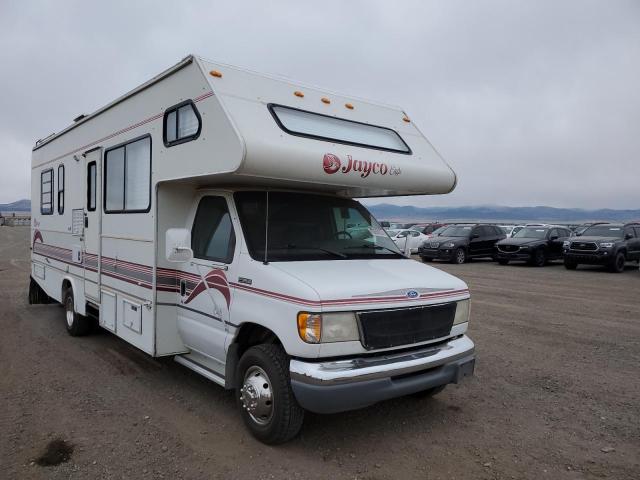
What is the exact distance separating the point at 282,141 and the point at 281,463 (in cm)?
252

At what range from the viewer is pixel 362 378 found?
378cm

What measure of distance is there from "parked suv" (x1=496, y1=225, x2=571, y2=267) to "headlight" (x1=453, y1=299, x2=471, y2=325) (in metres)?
16.0

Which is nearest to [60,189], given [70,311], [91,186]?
[91,186]

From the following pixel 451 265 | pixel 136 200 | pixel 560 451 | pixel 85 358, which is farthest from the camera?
pixel 451 265

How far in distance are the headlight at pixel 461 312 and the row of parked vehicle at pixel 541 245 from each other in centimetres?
1357

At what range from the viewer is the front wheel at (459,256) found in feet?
66.5

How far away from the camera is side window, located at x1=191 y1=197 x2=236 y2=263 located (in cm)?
472

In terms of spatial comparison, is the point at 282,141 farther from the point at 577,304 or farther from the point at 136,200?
the point at 577,304

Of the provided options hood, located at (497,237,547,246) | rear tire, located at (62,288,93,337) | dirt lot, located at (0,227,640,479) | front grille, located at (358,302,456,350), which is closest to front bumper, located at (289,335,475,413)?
front grille, located at (358,302,456,350)

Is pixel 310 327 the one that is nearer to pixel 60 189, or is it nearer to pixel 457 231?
pixel 60 189

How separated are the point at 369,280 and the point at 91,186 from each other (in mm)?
4491

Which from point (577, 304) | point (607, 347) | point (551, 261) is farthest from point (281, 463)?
point (551, 261)

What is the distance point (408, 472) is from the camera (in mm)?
3803

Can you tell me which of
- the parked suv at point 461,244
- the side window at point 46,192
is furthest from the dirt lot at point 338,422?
→ the parked suv at point 461,244
